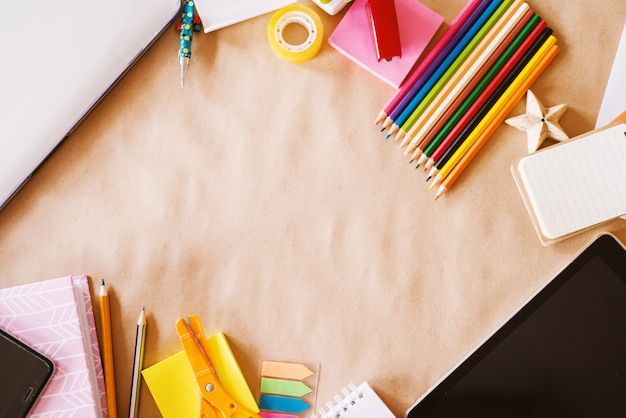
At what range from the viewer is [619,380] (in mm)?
656

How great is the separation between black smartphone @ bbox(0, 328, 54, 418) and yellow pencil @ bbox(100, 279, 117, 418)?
2.5 inches

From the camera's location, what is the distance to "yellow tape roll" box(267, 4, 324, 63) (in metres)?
0.72

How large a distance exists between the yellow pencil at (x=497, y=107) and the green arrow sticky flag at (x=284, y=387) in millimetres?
308

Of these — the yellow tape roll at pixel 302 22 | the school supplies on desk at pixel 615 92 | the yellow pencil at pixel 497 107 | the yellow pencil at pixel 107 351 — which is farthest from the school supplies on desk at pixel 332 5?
the yellow pencil at pixel 107 351

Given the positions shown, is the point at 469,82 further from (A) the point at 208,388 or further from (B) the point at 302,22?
(A) the point at 208,388

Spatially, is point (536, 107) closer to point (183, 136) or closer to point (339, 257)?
point (339, 257)

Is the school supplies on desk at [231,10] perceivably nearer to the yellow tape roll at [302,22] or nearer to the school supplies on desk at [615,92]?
the yellow tape roll at [302,22]

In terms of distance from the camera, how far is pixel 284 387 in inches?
27.9

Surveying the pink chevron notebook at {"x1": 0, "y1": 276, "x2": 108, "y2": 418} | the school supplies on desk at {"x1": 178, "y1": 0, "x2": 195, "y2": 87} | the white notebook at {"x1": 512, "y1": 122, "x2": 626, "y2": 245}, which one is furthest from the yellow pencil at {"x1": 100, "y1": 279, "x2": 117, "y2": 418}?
the white notebook at {"x1": 512, "y1": 122, "x2": 626, "y2": 245}

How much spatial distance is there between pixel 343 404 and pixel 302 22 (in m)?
0.49

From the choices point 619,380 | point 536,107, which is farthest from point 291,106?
point 619,380

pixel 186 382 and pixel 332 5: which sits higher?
pixel 332 5

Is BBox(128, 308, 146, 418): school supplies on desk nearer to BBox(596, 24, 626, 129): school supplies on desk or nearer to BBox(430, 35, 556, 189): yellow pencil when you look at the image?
BBox(430, 35, 556, 189): yellow pencil

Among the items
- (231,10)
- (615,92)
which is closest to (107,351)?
(231,10)
